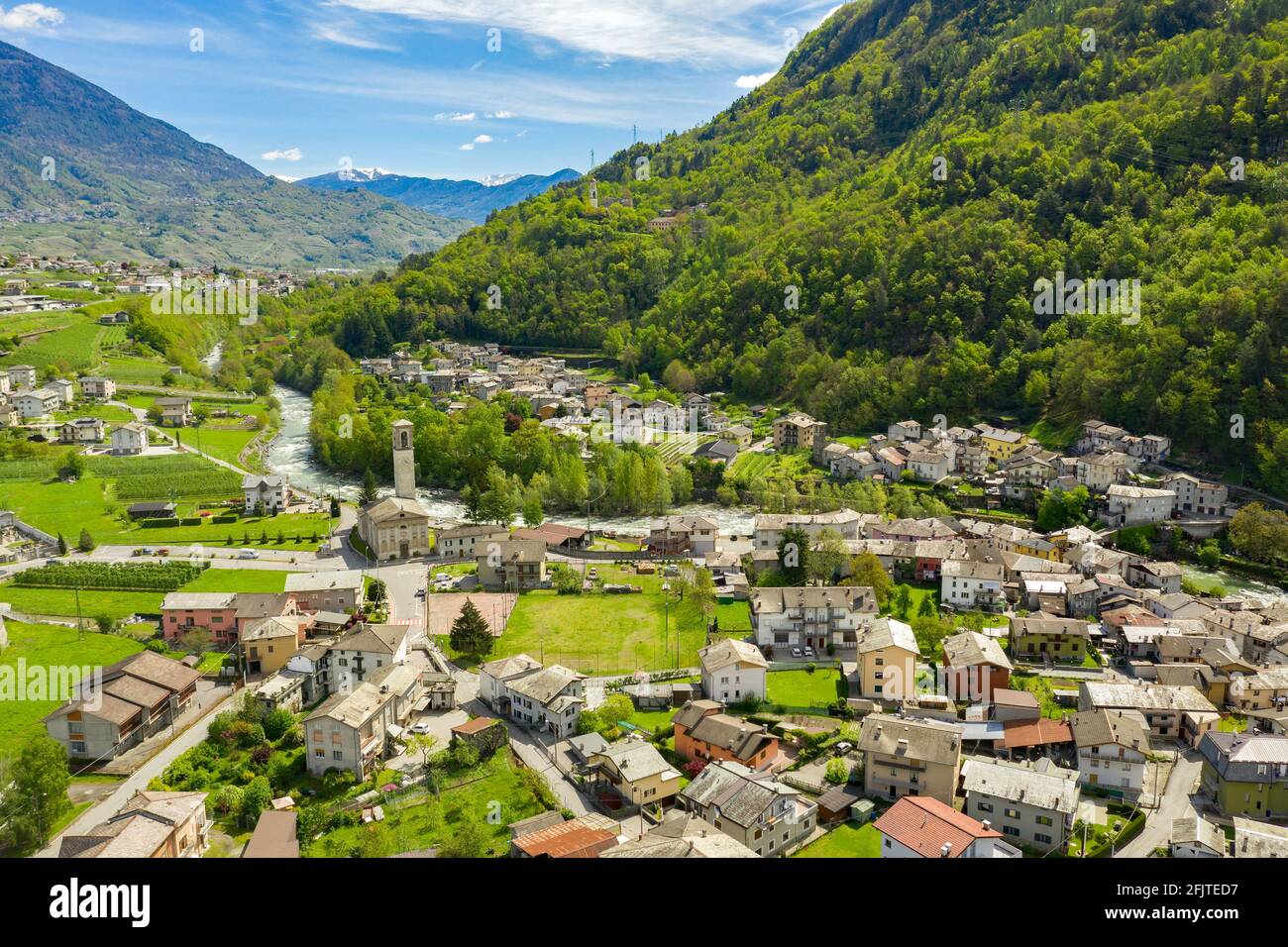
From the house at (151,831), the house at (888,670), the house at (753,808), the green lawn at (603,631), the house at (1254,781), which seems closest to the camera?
the house at (151,831)

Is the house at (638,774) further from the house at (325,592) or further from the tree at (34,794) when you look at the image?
the house at (325,592)

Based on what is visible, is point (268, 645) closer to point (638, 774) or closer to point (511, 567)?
point (511, 567)

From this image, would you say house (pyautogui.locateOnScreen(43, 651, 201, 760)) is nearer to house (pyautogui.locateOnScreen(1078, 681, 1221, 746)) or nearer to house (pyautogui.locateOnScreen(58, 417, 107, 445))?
house (pyautogui.locateOnScreen(1078, 681, 1221, 746))

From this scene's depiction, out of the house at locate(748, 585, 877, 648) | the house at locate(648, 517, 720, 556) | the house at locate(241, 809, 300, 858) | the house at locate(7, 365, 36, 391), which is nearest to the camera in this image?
the house at locate(241, 809, 300, 858)

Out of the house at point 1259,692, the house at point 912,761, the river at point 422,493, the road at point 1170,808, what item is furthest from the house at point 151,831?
the house at point 1259,692

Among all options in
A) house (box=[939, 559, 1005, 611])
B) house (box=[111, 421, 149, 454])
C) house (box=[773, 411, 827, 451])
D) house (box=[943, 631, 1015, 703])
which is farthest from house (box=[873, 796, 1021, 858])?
house (box=[111, 421, 149, 454])
